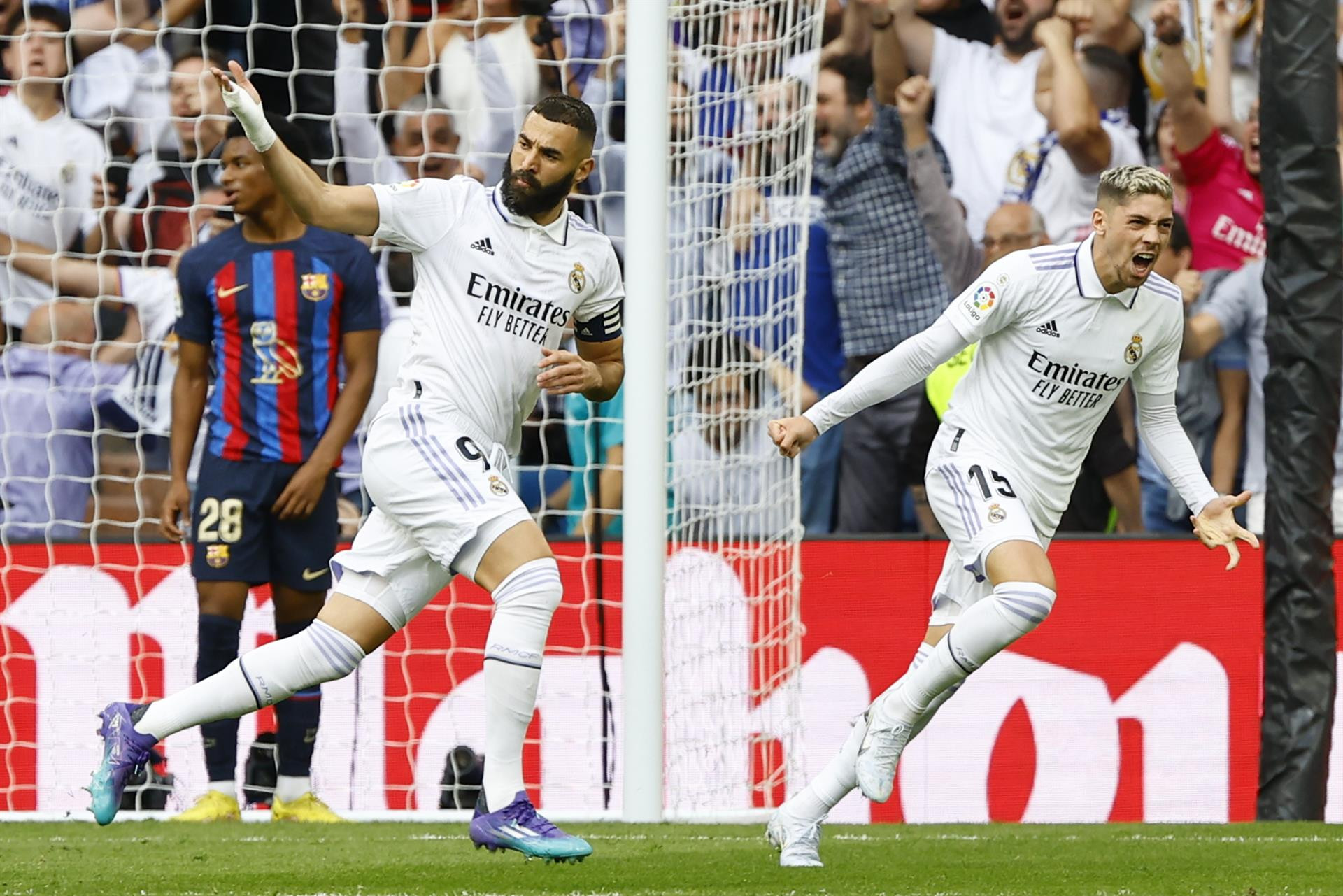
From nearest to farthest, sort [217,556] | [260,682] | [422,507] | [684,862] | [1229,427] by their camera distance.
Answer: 1. [422,507]
2. [260,682]
3. [684,862]
4. [217,556]
5. [1229,427]

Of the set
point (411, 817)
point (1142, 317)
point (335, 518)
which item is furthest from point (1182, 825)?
point (335, 518)

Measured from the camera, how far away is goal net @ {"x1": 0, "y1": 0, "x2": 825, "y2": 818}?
729cm

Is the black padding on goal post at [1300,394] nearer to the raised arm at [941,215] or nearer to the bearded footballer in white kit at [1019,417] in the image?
the bearded footballer in white kit at [1019,417]

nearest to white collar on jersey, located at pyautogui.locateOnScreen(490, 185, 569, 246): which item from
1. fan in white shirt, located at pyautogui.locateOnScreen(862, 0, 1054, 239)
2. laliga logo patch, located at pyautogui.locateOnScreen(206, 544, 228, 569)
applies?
laliga logo patch, located at pyautogui.locateOnScreen(206, 544, 228, 569)

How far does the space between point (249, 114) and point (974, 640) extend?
90.1 inches

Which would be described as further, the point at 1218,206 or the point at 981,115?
the point at 981,115

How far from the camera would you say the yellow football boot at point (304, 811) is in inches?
262

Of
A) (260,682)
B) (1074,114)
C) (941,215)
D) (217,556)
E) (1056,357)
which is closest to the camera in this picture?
(260,682)

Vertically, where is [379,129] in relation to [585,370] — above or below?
above

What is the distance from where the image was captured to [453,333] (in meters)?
4.93

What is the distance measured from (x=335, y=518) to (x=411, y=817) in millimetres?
1196

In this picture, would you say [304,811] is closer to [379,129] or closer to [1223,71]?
[379,129]

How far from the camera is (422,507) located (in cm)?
474

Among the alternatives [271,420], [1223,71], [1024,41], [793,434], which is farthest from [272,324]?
[1223,71]
